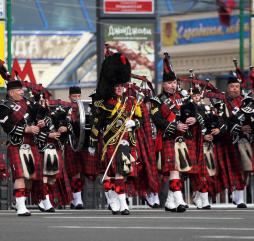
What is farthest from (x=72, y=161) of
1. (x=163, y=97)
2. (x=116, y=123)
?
(x=116, y=123)

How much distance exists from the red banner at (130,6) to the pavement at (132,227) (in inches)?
863

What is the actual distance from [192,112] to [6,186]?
3.94 metres

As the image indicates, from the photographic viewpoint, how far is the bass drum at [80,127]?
22.8 m

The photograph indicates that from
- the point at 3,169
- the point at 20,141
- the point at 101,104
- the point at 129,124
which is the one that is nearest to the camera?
the point at 129,124

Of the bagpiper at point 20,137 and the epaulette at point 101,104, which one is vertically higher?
the epaulette at point 101,104

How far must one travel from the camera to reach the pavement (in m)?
15.1

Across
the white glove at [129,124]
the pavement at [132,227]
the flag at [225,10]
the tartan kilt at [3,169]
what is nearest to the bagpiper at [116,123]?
the white glove at [129,124]

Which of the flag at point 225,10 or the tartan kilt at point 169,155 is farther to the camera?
the flag at point 225,10

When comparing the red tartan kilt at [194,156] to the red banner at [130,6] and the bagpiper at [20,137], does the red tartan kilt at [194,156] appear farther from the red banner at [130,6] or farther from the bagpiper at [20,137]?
the red banner at [130,6]

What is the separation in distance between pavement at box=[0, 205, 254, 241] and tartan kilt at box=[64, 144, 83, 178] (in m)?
3.68

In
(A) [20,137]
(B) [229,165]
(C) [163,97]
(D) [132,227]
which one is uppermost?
(C) [163,97]

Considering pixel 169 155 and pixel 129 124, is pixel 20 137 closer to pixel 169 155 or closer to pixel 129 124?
pixel 129 124

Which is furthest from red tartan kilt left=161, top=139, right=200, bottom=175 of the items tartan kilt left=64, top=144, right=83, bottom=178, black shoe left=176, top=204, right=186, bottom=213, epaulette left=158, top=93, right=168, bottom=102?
tartan kilt left=64, top=144, right=83, bottom=178

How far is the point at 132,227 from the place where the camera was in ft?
54.2
